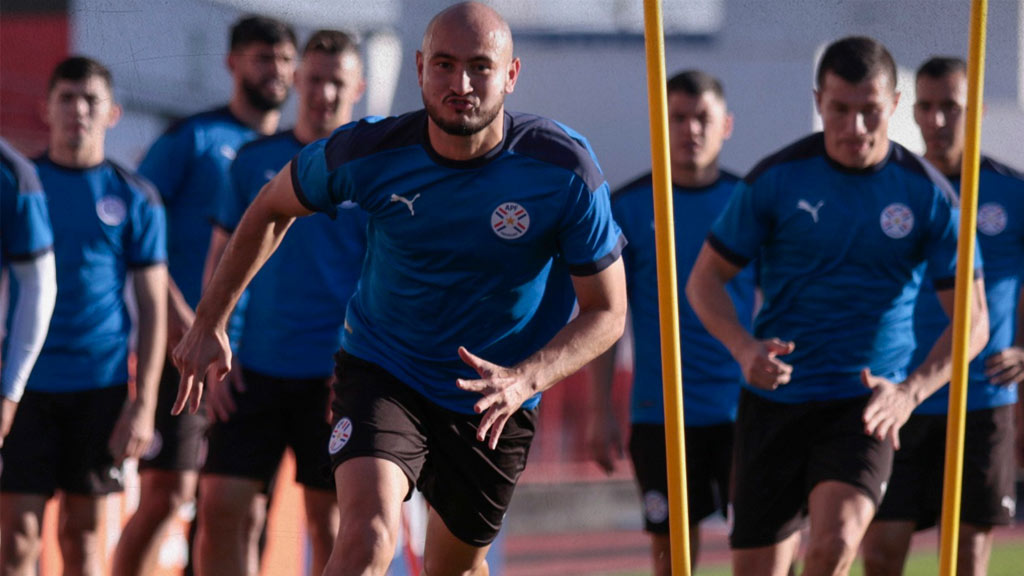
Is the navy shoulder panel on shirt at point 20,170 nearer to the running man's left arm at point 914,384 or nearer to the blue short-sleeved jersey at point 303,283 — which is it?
the blue short-sleeved jersey at point 303,283

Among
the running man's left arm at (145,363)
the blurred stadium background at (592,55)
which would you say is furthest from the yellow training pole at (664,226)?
the running man's left arm at (145,363)

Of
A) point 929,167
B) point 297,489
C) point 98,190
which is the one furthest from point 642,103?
Result: point 297,489

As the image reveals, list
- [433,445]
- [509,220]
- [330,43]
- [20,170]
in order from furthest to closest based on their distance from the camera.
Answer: [330,43], [20,170], [433,445], [509,220]

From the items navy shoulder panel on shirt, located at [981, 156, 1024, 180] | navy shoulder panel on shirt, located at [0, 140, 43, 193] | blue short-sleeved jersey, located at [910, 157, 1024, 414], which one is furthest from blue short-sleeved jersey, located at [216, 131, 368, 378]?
navy shoulder panel on shirt, located at [981, 156, 1024, 180]

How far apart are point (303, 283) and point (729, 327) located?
192 centimetres

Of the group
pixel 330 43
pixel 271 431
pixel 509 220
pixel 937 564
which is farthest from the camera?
pixel 937 564

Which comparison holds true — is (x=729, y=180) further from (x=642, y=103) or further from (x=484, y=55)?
(x=484, y=55)

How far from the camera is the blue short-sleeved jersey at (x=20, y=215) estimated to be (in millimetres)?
5801

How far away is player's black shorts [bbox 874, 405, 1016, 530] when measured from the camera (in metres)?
6.62

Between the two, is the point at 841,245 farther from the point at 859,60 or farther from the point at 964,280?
the point at 964,280

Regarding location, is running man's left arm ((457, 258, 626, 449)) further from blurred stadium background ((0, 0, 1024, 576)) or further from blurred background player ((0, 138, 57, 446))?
blurred background player ((0, 138, 57, 446))

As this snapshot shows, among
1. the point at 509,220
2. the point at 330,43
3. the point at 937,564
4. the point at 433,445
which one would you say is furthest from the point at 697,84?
the point at 937,564

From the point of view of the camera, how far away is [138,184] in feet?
22.8

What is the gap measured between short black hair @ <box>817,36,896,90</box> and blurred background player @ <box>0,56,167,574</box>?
303 centimetres
